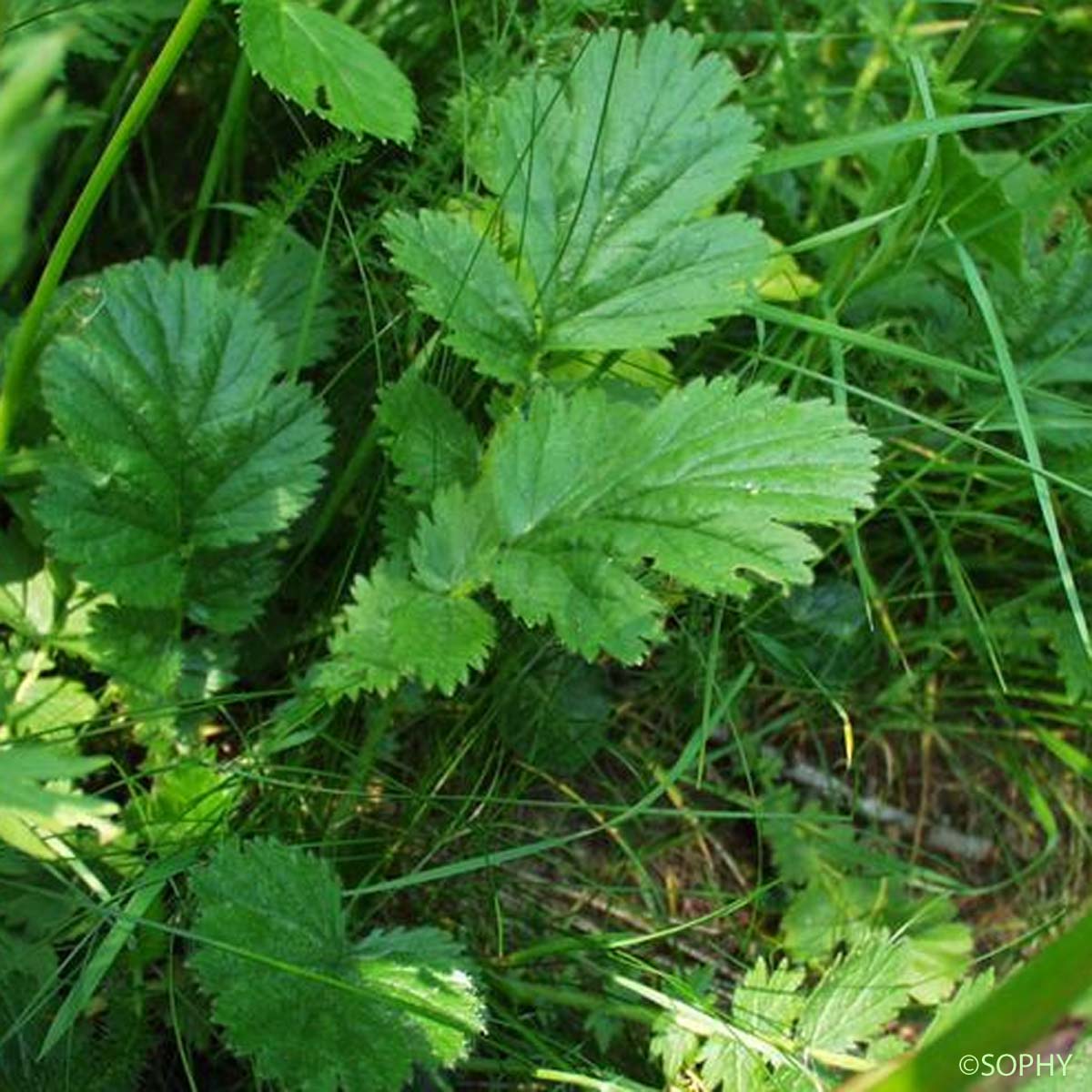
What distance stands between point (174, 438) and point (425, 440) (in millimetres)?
230

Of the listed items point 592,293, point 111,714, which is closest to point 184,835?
point 111,714

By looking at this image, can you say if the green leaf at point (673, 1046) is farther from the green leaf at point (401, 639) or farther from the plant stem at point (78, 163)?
the plant stem at point (78, 163)

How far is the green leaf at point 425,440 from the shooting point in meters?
1.48

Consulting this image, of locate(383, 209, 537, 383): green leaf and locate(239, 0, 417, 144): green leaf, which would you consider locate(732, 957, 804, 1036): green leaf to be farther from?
locate(239, 0, 417, 144): green leaf

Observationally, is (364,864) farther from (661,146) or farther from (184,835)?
(661,146)

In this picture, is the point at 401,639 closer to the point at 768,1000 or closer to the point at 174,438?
the point at 174,438

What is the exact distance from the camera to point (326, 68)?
4.70 feet

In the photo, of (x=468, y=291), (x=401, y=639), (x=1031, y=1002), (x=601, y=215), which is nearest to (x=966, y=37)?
(x=601, y=215)

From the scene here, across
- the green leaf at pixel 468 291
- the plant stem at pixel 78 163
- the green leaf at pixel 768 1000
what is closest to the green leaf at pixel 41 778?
the green leaf at pixel 468 291

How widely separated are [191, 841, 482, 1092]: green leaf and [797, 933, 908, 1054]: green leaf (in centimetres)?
33

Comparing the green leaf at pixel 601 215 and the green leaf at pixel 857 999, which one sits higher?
the green leaf at pixel 601 215

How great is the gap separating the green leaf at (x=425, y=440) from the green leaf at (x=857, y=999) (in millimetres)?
581

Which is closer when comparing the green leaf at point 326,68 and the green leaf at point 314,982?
the green leaf at point 314,982

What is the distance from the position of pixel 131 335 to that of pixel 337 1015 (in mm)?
631
